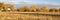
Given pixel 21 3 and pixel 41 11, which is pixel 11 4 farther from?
pixel 41 11

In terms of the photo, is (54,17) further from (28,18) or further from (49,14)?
(28,18)

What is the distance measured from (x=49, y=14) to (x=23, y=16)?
0.66 m

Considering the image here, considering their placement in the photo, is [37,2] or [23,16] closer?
[23,16]

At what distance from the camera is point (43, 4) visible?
410cm

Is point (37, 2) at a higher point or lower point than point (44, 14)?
higher

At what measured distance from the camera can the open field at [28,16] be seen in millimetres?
3705

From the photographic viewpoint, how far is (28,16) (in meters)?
3.80

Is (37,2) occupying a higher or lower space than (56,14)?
higher

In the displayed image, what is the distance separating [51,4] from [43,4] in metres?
0.21

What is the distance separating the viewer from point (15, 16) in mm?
3736

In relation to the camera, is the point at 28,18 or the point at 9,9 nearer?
the point at 28,18

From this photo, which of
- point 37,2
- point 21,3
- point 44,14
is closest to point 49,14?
point 44,14

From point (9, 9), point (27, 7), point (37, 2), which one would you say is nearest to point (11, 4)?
point (9, 9)

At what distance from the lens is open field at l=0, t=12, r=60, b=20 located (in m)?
3.71
